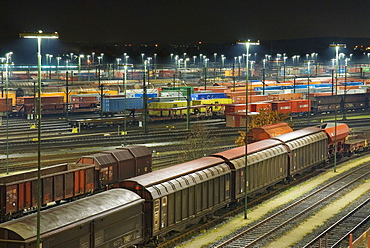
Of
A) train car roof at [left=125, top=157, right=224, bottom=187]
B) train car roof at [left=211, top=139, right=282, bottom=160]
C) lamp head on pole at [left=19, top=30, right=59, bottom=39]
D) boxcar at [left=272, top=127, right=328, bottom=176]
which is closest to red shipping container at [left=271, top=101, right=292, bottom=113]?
boxcar at [left=272, top=127, right=328, bottom=176]

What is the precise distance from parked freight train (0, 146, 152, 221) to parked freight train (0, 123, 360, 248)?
2446mm

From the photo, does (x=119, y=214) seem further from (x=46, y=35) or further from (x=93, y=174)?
(x=93, y=174)

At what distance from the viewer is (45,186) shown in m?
30.8

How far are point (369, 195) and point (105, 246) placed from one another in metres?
23.7

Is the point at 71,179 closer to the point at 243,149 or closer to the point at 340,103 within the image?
the point at 243,149

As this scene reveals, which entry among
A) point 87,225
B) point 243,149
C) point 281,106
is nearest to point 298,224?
point 243,149

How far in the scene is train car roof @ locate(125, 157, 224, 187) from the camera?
26609 millimetres

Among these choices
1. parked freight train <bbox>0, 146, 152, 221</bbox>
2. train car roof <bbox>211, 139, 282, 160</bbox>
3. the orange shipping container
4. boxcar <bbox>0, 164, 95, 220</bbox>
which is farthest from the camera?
the orange shipping container

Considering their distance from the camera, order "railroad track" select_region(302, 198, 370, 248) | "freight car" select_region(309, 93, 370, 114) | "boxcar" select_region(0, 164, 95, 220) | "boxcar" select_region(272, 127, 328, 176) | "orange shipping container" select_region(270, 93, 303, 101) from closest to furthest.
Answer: "railroad track" select_region(302, 198, 370, 248) < "boxcar" select_region(0, 164, 95, 220) < "boxcar" select_region(272, 127, 328, 176) < "freight car" select_region(309, 93, 370, 114) < "orange shipping container" select_region(270, 93, 303, 101)

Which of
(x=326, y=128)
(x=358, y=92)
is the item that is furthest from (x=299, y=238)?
(x=358, y=92)

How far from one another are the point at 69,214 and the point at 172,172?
8.70 metres

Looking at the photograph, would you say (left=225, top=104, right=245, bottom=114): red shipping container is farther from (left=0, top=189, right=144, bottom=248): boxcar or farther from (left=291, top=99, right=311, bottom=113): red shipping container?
(left=0, top=189, right=144, bottom=248): boxcar

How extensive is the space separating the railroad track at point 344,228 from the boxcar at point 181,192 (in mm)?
6152

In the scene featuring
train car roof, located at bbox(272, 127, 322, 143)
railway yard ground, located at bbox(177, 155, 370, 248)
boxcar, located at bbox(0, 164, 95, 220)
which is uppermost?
train car roof, located at bbox(272, 127, 322, 143)
